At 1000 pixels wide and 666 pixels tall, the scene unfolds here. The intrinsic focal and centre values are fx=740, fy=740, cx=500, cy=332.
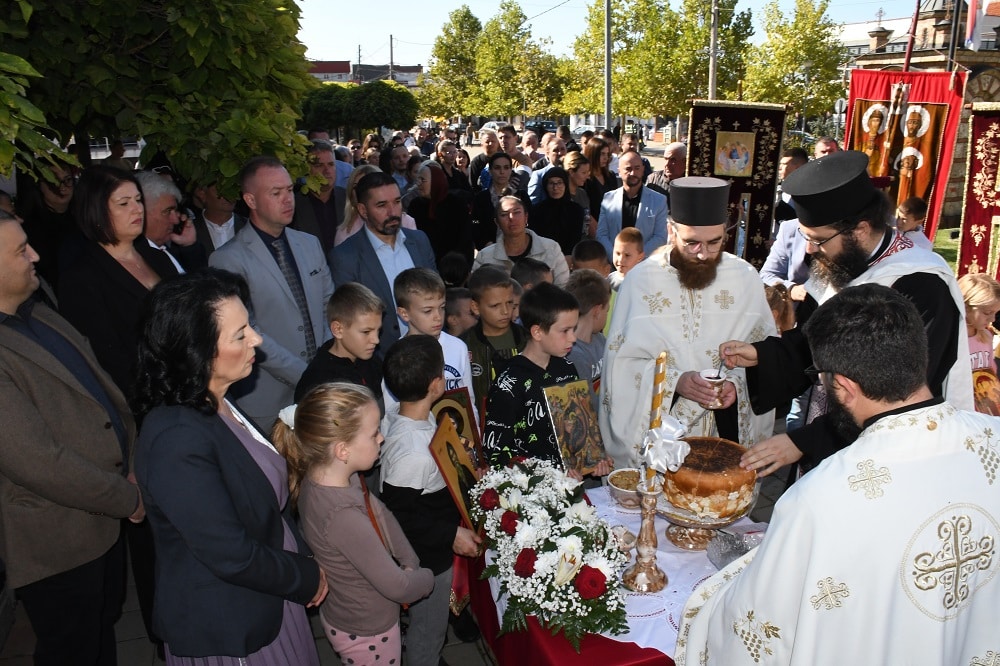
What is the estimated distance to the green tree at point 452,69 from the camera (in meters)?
48.4

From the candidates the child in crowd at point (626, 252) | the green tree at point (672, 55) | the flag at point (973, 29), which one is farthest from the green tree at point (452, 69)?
the child in crowd at point (626, 252)

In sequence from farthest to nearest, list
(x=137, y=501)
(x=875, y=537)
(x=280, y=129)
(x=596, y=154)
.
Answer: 1. (x=596, y=154)
2. (x=280, y=129)
3. (x=137, y=501)
4. (x=875, y=537)

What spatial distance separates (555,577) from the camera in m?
2.46

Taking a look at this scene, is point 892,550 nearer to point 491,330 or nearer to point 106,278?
point 491,330

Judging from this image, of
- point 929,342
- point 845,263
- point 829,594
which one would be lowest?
point 829,594

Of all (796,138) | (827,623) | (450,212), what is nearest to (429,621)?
(827,623)

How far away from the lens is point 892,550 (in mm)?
1849

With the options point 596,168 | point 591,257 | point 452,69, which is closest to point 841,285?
point 591,257

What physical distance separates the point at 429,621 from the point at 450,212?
530 cm

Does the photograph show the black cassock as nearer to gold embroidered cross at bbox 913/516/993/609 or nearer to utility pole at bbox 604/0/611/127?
gold embroidered cross at bbox 913/516/993/609

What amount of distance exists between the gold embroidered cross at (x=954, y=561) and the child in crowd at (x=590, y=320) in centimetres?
268

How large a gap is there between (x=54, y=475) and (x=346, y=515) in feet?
3.60

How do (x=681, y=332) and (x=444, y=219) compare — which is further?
(x=444, y=219)

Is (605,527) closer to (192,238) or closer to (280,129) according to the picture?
(280,129)
